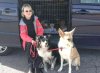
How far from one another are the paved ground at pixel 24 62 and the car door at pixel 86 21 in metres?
0.48

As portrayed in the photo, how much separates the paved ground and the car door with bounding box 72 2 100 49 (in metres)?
0.48

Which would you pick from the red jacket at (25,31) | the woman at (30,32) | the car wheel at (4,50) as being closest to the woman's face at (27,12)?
the woman at (30,32)

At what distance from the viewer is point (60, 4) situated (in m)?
6.29

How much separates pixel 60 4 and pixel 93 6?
830 millimetres

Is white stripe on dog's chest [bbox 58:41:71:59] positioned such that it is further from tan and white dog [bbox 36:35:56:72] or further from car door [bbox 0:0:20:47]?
car door [bbox 0:0:20:47]

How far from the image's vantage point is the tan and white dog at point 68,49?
5.23m

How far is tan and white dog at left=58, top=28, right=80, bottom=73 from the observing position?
523 centimetres

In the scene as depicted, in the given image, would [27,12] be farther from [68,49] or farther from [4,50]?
[4,50]

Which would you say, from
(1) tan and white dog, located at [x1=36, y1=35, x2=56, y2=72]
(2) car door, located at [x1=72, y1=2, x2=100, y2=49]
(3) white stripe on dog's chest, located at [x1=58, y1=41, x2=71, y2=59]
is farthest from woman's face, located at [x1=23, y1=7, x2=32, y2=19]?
(2) car door, located at [x1=72, y1=2, x2=100, y2=49]

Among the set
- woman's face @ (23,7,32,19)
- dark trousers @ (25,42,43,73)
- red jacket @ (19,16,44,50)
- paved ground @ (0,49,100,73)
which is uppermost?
woman's face @ (23,7,32,19)

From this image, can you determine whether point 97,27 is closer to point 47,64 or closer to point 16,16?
point 47,64

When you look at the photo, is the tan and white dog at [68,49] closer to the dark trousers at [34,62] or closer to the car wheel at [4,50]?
the dark trousers at [34,62]

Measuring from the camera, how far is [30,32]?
17.6 feet

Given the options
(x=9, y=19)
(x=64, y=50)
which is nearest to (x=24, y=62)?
(x=9, y=19)
